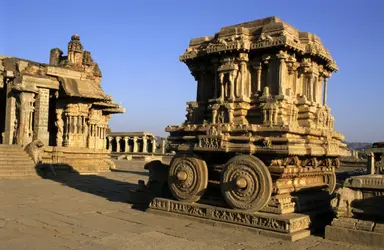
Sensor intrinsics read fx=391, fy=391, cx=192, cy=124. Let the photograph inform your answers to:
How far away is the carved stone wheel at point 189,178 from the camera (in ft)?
25.1

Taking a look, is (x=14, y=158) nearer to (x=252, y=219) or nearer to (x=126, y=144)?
(x=252, y=219)

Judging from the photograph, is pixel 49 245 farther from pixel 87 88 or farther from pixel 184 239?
pixel 87 88

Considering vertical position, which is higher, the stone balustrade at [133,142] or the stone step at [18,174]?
the stone balustrade at [133,142]

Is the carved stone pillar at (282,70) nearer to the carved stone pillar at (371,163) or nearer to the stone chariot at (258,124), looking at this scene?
the stone chariot at (258,124)

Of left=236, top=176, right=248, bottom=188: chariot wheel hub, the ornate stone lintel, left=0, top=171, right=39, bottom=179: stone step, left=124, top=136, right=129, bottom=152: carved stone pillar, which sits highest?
left=124, top=136, right=129, bottom=152: carved stone pillar

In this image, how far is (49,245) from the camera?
18.5 ft

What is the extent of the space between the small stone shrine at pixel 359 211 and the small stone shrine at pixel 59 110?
52.0 feet

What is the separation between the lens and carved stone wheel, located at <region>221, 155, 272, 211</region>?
671 centimetres

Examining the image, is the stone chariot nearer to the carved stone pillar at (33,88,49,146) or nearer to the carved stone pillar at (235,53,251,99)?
the carved stone pillar at (235,53,251,99)

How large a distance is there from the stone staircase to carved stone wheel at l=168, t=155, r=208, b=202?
10.5 metres

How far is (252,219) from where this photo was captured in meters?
6.66

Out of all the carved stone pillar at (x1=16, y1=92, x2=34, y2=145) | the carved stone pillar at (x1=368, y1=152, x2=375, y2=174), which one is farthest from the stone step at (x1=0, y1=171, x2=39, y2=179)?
the carved stone pillar at (x1=368, y1=152, x2=375, y2=174)

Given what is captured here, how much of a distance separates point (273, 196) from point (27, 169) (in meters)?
13.2

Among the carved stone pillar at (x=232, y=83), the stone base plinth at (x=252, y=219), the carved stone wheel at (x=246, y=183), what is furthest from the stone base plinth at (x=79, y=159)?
the carved stone wheel at (x=246, y=183)
